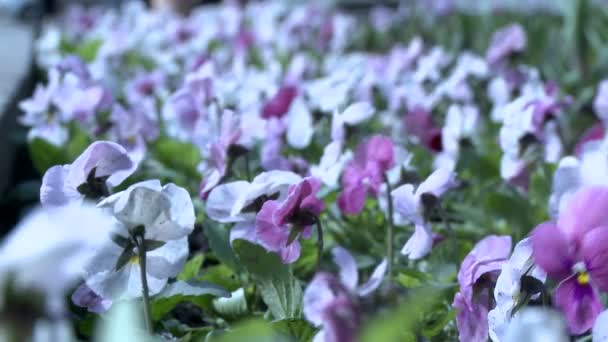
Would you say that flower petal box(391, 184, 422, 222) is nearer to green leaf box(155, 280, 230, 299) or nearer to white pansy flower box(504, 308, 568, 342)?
green leaf box(155, 280, 230, 299)

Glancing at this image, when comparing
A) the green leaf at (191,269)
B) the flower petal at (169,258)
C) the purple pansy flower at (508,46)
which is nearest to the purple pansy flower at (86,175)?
the flower petal at (169,258)

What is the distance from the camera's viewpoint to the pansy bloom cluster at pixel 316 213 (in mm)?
598

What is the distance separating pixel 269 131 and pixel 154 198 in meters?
0.93

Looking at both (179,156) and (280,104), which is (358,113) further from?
(179,156)

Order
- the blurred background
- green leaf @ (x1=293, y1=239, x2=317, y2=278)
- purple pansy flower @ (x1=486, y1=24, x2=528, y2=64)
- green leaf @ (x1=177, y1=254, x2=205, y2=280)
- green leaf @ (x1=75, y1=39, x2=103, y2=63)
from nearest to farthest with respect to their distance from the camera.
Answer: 1. green leaf @ (x1=177, y1=254, x2=205, y2=280)
2. green leaf @ (x1=293, y1=239, x2=317, y2=278)
3. the blurred background
4. purple pansy flower @ (x1=486, y1=24, x2=528, y2=64)
5. green leaf @ (x1=75, y1=39, x2=103, y2=63)

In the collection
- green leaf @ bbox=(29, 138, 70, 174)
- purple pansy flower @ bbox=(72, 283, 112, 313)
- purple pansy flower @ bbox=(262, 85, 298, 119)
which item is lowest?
green leaf @ bbox=(29, 138, 70, 174)

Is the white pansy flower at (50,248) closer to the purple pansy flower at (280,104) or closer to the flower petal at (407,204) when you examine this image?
the flower petal at (407,204)

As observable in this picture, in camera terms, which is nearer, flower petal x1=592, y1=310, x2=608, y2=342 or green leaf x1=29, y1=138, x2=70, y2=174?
flower petal x1=592, y1=310, x2=608, y2=342

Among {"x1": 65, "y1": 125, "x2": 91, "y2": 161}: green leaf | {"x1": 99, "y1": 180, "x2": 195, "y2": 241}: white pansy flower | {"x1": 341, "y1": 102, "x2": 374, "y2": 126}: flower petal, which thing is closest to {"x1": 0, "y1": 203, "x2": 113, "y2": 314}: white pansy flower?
{"x1": 99, "y1": 180, "x2": 195, "y2": 241}: white pansy flower

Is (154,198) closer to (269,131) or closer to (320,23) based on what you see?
(269,131)

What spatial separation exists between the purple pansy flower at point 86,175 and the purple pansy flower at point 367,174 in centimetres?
39

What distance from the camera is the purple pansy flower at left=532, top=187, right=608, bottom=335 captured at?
94 centimetres

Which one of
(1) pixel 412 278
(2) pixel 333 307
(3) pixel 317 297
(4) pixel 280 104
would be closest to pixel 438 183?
(1) pixel 412 278

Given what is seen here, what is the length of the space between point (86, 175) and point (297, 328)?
0.92 ft
